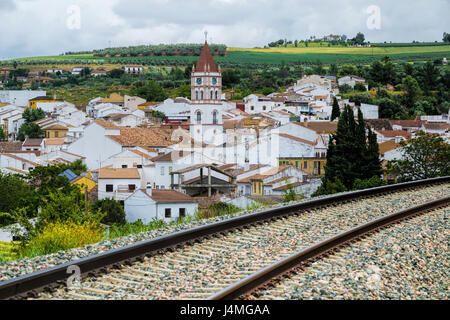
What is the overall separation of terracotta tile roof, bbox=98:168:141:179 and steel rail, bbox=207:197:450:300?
34.2 m

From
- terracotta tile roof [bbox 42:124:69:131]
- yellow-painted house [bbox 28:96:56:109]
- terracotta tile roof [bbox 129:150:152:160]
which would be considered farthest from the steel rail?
yellow-painted house [bbox 28:96:56:109]

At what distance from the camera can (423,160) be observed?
28516mm

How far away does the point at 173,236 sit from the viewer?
770 cm

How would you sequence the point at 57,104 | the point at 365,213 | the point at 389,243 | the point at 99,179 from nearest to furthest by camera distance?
the point at 389,243 < the point at 365,213 < the point at 99,179 < the point at 57,104

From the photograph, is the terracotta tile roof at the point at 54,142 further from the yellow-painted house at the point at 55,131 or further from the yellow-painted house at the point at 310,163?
the yellow-painted house at the point at 310,163

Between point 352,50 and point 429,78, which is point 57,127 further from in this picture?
point 352,50

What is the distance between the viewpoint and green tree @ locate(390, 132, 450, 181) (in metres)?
27.5

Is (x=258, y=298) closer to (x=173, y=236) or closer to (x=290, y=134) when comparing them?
(x=173, y=236)

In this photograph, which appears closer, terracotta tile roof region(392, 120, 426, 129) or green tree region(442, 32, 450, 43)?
terracotta tile roof region(392, 120, 426, 129)

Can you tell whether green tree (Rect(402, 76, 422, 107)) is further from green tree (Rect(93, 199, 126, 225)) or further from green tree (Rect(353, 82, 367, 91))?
green tree (Rect(93, 199, 126, 225))

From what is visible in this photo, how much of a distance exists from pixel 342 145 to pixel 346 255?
98.4 feet

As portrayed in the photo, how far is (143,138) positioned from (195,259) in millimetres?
55116

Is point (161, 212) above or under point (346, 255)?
under
